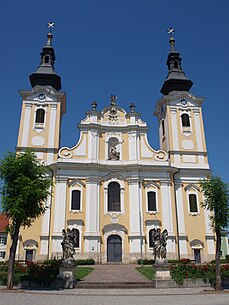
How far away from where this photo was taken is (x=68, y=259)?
57.7 ft

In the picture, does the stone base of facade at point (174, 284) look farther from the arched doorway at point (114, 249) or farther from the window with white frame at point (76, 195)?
the window with white frame at point (76, 195)

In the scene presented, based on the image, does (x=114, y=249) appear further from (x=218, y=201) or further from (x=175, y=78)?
(x=175, y=78)

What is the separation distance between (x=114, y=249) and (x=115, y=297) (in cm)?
1789

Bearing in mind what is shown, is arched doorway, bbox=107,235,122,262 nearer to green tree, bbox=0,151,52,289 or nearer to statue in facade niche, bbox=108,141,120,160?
statue in facade niche, bbox=108,141,120,160

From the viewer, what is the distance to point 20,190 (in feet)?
56.0

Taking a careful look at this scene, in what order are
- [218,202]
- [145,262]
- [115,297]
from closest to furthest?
[115,297]
[218,202]
[145,262]

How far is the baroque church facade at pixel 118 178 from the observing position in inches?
1226

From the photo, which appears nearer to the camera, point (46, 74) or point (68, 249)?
point (68, 249)

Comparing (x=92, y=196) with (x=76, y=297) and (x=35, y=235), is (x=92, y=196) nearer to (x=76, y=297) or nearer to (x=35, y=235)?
(x=35, y=235)

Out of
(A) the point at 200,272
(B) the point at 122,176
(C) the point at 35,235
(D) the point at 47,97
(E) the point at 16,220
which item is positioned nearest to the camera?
(E) the point at 16,220

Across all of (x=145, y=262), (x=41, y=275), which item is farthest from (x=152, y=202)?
(x=41, y=275)

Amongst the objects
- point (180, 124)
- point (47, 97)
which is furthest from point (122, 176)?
point (47, 97)

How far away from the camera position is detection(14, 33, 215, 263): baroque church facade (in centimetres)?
3114

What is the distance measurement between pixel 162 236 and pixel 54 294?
23.7ft
